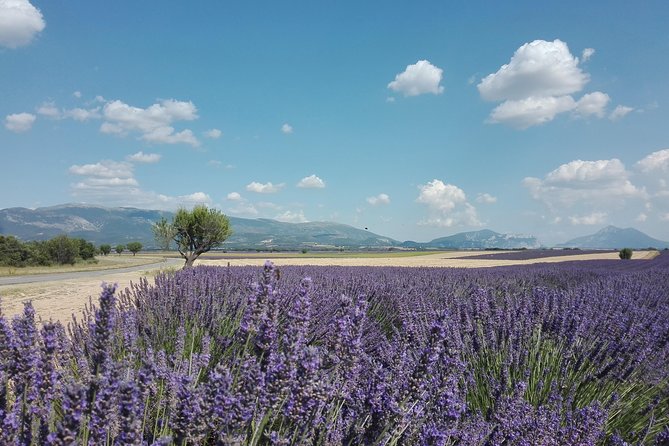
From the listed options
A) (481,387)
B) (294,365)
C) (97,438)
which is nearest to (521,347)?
(481,387)

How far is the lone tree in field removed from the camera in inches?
791

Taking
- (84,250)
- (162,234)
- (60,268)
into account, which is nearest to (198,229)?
(162,234)

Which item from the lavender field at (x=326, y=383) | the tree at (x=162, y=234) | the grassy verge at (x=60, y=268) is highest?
the tree at (x=162, y=234)

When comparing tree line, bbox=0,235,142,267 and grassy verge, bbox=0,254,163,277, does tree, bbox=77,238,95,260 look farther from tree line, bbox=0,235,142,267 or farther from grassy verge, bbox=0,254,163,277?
grassy verge, bbox=0,254,163,277

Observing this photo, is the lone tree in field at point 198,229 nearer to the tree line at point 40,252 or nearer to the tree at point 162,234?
the tree at point 162,234

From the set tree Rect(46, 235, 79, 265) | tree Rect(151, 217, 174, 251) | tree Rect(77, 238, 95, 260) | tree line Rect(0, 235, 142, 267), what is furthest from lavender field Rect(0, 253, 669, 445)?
tree Rect(77, 238, 95, 260)

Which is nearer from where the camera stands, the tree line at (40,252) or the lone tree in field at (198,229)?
the lone tree in field at (198,229)

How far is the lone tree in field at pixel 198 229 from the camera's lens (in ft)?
65.9

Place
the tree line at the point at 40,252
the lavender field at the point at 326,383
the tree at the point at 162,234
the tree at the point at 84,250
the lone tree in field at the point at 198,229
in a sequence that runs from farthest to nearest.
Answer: the tree at the point at 84,250
the tree line at the point at 40,252
the tree at the point at 162,234
the lone tree in field at the point at 198,229
the lavender field at the point at 326,383

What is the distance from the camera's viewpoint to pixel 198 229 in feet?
66.2

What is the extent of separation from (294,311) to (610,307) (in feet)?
15.2

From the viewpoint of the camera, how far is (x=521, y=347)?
3291mm

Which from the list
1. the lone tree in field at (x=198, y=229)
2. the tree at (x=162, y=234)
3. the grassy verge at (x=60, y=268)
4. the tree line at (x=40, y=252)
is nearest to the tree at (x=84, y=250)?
the tree line at (x=40, y=252)

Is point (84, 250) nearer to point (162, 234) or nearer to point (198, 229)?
point (162, 234)
